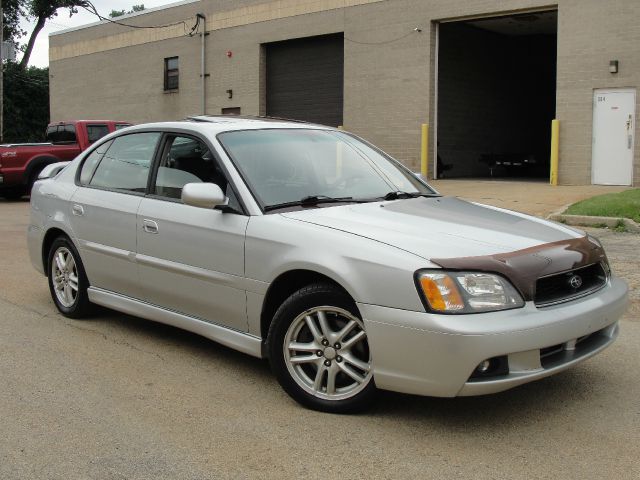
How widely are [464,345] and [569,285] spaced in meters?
0.83

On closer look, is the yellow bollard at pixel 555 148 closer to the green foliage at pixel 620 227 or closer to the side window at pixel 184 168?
the green foliage at pixel 620 227

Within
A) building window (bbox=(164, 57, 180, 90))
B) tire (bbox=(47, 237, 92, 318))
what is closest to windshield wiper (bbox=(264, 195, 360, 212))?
tire (bbox=(47, 237, 92, 318))

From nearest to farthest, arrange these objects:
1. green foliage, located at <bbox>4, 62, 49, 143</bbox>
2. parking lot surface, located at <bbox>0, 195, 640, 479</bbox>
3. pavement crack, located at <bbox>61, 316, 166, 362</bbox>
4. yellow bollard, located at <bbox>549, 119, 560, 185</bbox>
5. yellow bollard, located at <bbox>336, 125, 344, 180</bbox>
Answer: parking lot surface, located at <bbox>0, 195, 640, 479</bbox>, yellow bollard, located at <bbox>336, 125, 344, 180</bbox>, pavement crack, located at <bbox>61, 316, 166, 362</bbox>, yellow bollard, located at <bbox>549, 119, 560, 185</bbox>, green foliage, located at <bbox>4, 62, 49, 143</bbox>

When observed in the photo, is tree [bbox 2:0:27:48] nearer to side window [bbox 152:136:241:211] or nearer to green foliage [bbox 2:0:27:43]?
green foliage [bbox 2:0:27:43]

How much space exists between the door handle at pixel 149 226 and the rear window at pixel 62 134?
14534 millimetres

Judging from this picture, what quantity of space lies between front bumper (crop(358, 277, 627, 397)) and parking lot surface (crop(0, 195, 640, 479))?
31 cm

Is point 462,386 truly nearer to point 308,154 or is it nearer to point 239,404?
point 239,404

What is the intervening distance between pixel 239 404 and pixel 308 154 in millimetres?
1726

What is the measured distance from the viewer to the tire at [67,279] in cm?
578

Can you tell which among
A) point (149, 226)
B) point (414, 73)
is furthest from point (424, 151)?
point (149, 226)

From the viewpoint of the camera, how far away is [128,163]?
18.1 feet

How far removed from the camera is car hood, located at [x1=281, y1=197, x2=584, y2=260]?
12.1 feet

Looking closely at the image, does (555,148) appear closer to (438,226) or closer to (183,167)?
(183,167)

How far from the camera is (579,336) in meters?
3.75
